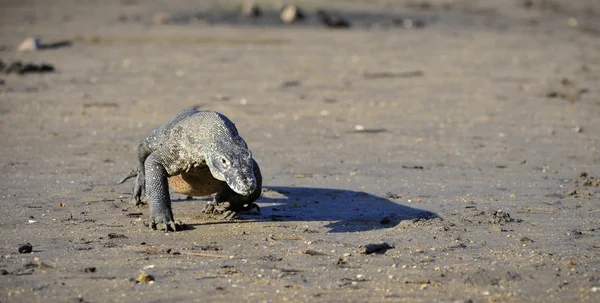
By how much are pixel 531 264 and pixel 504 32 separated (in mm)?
17155

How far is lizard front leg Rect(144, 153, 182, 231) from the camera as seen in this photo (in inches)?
295

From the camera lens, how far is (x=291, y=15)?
931 inches

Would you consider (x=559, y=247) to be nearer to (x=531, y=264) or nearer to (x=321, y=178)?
(x=531, y=264)

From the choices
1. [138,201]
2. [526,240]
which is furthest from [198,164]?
[526,240]

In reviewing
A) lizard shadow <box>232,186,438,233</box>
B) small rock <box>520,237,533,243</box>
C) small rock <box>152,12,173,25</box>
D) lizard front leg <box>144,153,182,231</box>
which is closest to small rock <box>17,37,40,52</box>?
small rock <box>152,12,173,25</box>

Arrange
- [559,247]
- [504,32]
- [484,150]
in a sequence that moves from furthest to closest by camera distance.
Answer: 1. [504,32]
2. [484,150]
3. [559,247]

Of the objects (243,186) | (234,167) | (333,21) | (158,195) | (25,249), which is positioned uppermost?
(333,21)

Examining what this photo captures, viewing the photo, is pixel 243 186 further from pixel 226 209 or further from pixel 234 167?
pixel 226 209

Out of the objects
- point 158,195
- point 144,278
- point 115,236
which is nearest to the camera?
point 144,278

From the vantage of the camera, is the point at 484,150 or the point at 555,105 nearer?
the point at 484,150

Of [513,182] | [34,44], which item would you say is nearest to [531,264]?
[513,182]

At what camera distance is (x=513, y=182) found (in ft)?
31.0

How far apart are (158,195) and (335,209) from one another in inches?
60.9

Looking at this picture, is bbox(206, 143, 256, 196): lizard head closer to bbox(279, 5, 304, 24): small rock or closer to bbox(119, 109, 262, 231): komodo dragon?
bbox(119, 109, 262, 231): komodo dragon
